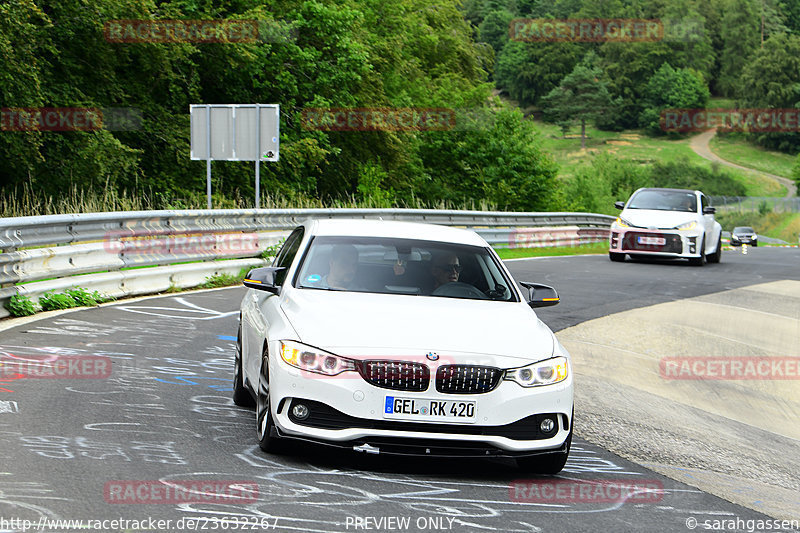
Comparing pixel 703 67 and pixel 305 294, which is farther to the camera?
pixel 703 67

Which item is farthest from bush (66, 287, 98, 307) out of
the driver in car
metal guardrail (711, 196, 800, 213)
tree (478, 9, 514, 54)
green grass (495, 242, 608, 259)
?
tree (478, 9, 514, 54)

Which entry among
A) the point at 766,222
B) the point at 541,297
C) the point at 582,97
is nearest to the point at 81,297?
the point at 541,297

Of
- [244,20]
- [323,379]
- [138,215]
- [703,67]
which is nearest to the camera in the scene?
[323,379]

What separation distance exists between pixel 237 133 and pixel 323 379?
17611 millimetres

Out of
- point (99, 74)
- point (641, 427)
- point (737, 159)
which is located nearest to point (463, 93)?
point (99, 74)

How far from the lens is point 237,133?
22.9m

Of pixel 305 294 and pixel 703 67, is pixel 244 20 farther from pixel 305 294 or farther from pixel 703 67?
pixel 703 67

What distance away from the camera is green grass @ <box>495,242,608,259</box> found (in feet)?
89.6

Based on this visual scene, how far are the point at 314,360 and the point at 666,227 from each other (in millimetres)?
20068

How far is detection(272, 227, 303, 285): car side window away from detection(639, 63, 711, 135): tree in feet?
581

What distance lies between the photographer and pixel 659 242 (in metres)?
24.9

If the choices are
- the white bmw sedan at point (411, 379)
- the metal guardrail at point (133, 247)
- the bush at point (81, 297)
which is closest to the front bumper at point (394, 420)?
the white bmw sedan at point (411, 379)

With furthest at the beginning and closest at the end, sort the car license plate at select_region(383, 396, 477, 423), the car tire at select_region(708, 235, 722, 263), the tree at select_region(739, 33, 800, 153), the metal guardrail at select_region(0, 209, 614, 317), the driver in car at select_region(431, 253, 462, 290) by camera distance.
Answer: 1. the tree at select_region(739, 33, 800, 153)
2. the car tire at select_region(708, 235, 722, 263)
3. the metal guardrail at select_region(0, 209, 614, 317)
4. the driver in car at select_region(431, 253, 462, 290)
5. the car license plate at select_region(383, 396, 477, 423)

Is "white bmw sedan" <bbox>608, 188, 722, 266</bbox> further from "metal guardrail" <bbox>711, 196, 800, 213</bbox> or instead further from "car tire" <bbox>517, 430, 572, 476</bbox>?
"metal guardrail" <bbox>711, 196, 800, 213</bbox>
